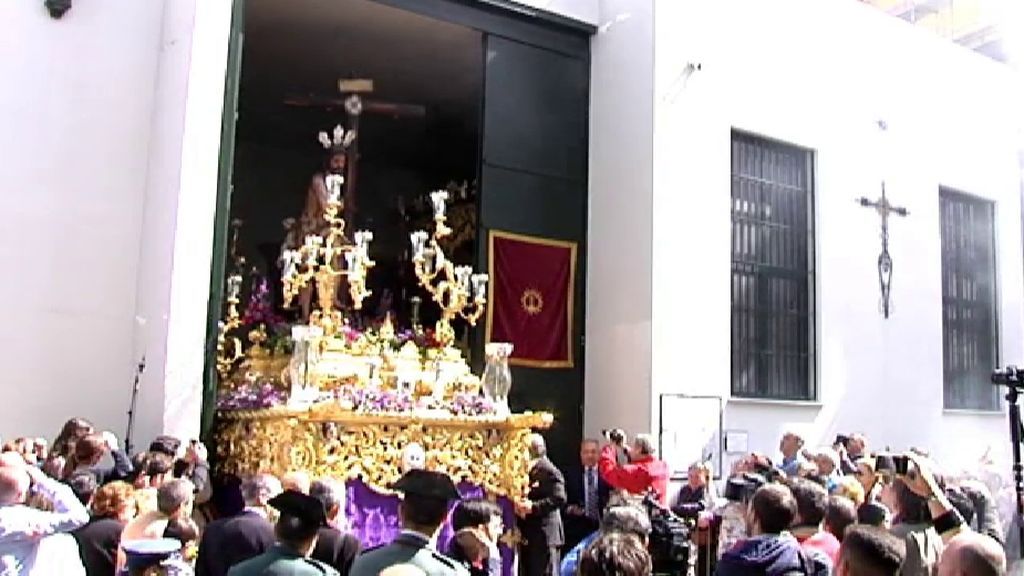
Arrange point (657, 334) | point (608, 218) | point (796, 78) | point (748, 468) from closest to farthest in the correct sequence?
point (748, 468), point (657, 334), point (608, 218), point (796, 78)

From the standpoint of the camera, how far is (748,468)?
770 centimetres

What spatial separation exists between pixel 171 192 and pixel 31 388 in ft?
6.05

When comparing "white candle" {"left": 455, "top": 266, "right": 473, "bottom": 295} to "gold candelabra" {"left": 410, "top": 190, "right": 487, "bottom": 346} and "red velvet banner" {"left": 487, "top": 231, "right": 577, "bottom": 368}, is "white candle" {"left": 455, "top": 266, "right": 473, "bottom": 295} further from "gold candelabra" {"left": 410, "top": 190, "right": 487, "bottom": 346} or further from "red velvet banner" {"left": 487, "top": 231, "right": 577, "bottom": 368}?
"red velvet banner" {"left": 487, "top": 231, "right": 577, "bottom": 368}

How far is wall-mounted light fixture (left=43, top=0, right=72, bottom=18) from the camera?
28.1 ft

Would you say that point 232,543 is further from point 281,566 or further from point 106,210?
point 106,210

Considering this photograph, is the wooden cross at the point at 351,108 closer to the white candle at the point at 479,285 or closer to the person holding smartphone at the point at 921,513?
the white candle at the point at 479,285

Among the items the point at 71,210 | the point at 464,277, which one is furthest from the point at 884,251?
the point at 71,210

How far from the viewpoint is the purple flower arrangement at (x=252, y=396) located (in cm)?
830

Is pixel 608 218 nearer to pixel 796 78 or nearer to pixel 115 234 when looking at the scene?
pixel 796 78

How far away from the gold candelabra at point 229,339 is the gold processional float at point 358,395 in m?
0.02

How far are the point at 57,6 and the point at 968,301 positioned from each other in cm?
1130

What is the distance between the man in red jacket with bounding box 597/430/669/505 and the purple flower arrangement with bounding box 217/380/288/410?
261 centimetres

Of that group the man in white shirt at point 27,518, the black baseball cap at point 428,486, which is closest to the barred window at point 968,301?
the black baseball cap at point 428,486

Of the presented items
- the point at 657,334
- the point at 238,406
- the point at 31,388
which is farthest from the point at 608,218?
the point at 31,388
